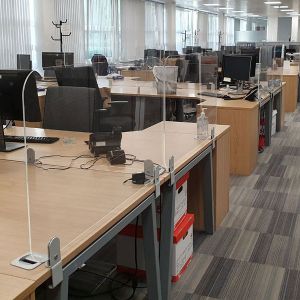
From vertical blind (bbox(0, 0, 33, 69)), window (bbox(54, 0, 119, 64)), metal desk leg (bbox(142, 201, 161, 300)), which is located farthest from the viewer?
vertical blind (bbox(0, 0, 33, 69))

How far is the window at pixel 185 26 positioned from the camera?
50.6 feet

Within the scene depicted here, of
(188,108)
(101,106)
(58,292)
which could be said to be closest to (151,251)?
(58,292)

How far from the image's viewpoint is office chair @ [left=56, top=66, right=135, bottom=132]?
3.15 m

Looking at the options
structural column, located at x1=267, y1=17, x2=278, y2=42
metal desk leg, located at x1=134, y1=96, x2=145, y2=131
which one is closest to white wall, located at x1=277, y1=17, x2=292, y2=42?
structural column, located at x1=267, y1=17, x2=278, y2=42

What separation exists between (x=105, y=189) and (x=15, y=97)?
0.92 meters

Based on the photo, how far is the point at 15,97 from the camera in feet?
8.37

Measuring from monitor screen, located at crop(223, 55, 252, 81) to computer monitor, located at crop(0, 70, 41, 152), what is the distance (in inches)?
138

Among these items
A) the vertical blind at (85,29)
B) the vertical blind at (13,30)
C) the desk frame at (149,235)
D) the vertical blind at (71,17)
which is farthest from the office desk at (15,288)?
the vertical blind at (71,17)

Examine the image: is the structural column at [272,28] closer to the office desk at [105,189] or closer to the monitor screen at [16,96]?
the office desk at [105,189]

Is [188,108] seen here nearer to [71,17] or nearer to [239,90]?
[239,90]

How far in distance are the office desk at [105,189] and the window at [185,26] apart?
A: 11.7 meters

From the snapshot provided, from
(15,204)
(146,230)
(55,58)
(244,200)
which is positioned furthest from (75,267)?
(55,58)

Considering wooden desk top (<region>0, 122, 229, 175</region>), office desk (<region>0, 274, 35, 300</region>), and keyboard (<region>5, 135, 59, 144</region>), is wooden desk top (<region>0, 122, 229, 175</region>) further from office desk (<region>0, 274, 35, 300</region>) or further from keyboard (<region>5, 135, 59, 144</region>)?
office desk (<region>0, 274, 35, 300</region>)

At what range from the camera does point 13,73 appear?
2514 millimetres
